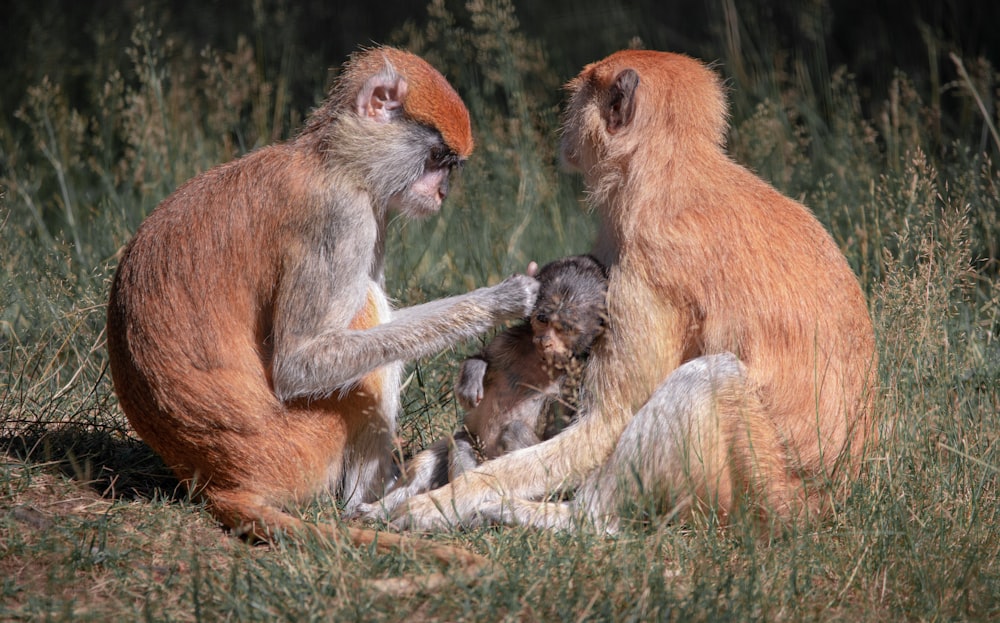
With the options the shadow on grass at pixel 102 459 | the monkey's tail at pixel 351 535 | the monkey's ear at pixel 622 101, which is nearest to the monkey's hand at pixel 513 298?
the monkey's ear at pixel 622 101

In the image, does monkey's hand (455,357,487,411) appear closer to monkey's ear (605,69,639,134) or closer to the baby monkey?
the baby monkey

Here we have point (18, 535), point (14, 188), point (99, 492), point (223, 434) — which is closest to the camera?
point (18, 535)

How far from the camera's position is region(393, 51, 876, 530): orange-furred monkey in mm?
3668

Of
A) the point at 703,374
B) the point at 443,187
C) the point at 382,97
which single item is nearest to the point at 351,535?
the point at 703,374

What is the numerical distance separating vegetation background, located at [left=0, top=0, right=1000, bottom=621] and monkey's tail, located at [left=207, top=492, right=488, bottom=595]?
5cm

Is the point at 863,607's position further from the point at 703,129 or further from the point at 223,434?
the point at 223,434

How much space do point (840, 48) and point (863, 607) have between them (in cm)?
746

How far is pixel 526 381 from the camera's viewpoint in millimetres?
4219

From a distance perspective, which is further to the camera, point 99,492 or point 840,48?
point 840,48

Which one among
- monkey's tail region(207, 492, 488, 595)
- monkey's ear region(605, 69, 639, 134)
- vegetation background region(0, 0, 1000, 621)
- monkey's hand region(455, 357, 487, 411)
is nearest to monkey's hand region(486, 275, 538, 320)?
monkey's hand region(455, 357, 487, 411)

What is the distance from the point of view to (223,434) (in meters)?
3.69

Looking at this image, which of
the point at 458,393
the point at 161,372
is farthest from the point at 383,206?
the point at 161,372

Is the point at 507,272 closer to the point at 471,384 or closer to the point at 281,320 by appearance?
the point at 471,384

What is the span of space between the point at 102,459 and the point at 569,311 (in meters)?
1.95
